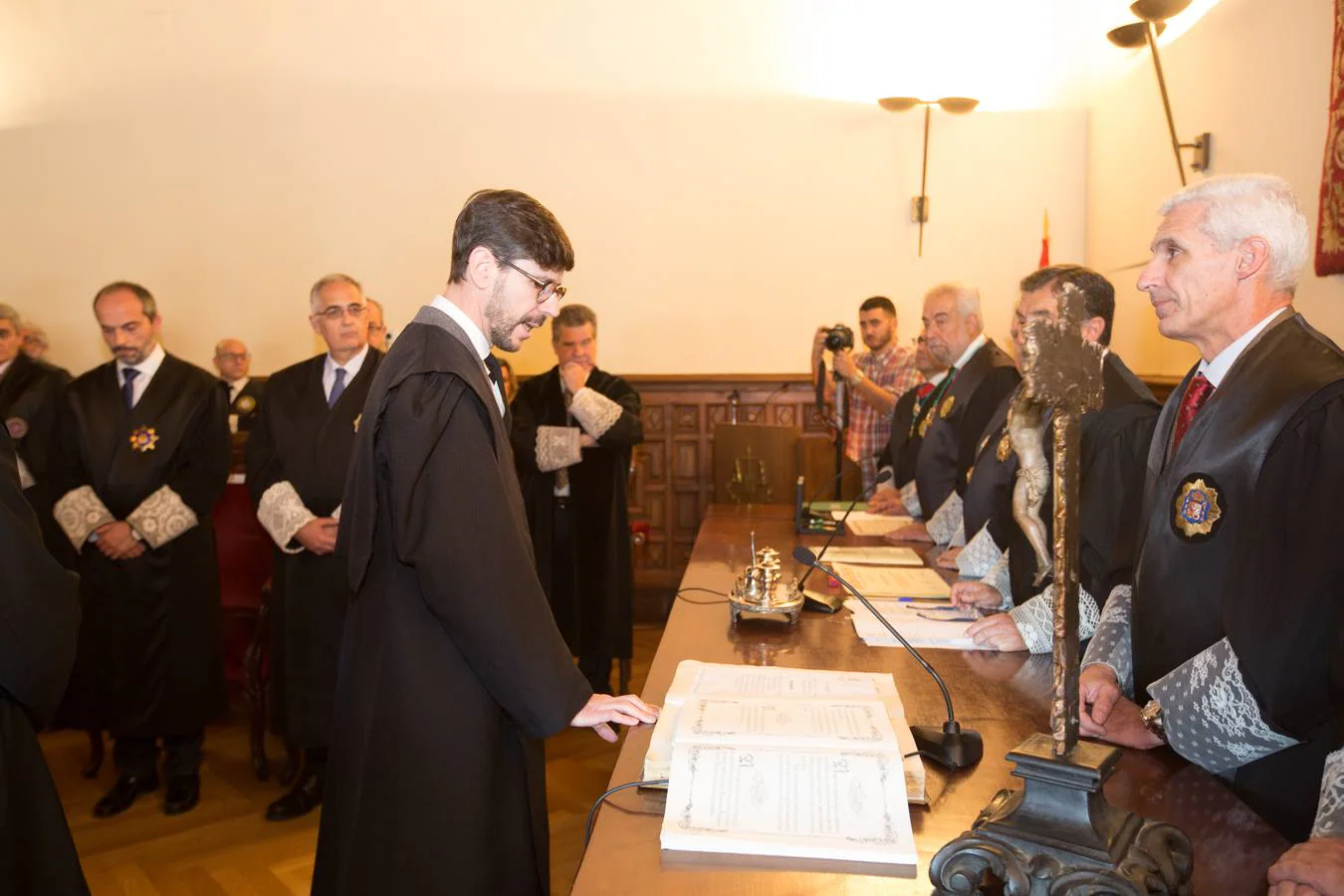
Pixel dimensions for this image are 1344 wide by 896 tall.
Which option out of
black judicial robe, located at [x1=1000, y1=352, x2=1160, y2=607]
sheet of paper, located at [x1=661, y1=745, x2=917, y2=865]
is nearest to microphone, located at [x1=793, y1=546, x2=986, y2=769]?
sheet of paper, located at [x1=661, y1=745, x2=917, y2=865]

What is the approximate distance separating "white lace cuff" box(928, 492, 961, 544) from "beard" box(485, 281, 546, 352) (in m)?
1.92

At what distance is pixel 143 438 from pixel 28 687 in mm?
1846

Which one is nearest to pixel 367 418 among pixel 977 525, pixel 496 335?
pixel 496 335

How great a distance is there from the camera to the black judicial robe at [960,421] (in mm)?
3576

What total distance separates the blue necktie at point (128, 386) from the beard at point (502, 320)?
7.77 ft

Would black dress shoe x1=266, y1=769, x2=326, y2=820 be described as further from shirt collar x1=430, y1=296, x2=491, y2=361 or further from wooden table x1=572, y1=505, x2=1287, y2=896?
shirt collar x1=430, y1=296, x2=491, y2=361

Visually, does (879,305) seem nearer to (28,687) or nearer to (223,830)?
(223,830)

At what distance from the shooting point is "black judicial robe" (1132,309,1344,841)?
151 centimetres

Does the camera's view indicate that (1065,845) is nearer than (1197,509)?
Yes

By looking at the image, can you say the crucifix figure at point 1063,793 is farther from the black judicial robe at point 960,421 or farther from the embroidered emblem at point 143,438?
the embroidered emblem at point 143,438

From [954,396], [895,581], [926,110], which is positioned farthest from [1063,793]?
[926,110]

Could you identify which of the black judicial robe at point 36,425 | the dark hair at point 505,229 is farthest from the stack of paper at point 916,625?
the black judicial robe at point 36,425

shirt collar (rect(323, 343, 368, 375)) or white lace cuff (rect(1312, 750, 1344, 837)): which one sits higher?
shirt collar (rect(323, 343, 368, 375))

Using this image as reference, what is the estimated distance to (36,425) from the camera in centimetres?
416
